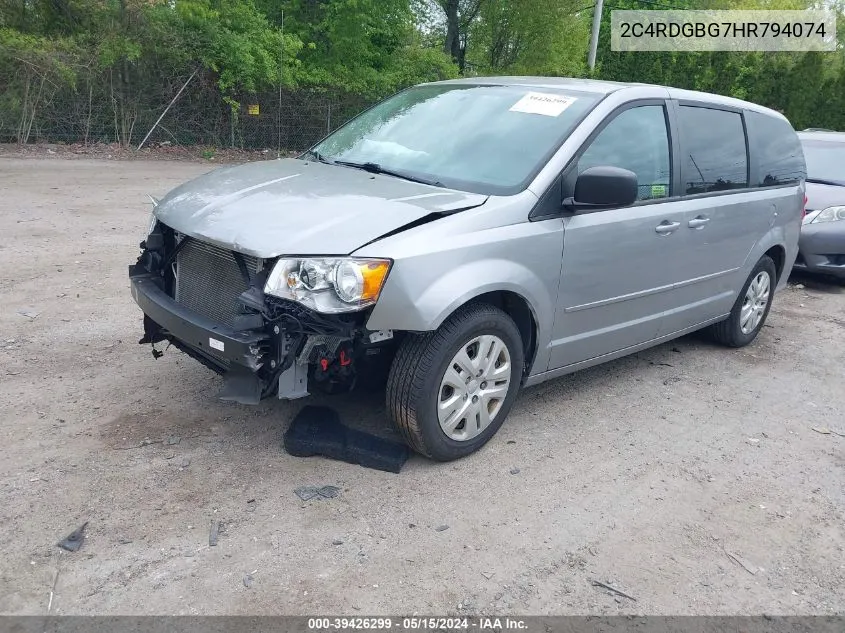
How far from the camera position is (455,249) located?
363 cm

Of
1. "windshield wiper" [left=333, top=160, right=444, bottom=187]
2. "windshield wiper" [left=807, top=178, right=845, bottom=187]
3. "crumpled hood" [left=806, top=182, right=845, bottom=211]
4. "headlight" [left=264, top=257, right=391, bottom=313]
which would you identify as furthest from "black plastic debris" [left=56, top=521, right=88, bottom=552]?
"windshield wiper" [left=807, top=178, right=845, bottom=187]

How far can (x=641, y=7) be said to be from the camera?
33.6 metres

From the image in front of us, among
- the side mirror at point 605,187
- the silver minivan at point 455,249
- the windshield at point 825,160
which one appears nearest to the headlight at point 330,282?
the silver minivan at point 455,249

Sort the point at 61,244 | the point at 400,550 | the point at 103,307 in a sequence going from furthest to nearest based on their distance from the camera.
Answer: the point at 61,244 → the point at 103,307 → the point at 400,550

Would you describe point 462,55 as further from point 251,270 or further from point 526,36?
point 251,270

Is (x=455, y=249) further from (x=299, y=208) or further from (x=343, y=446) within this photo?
(x=343, y=446)

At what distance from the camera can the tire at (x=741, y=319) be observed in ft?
19.6

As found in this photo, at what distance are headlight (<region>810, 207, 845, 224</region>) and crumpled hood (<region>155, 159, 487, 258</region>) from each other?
20.4 ft

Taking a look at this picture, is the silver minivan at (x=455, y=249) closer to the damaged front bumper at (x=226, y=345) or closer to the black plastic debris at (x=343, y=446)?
the damaged front bumper at (x=226, y=345)

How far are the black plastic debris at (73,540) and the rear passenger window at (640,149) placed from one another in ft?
9.75

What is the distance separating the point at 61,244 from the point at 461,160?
543cm

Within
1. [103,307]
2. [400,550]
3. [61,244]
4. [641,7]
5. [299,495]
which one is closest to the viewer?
[400,550]

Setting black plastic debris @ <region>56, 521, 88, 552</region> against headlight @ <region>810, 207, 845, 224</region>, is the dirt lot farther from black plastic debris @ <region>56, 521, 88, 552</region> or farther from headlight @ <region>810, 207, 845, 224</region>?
→ headlight @ <region>810, 207, 845, 224</region>

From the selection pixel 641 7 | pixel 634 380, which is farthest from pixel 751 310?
pixel 641 7
